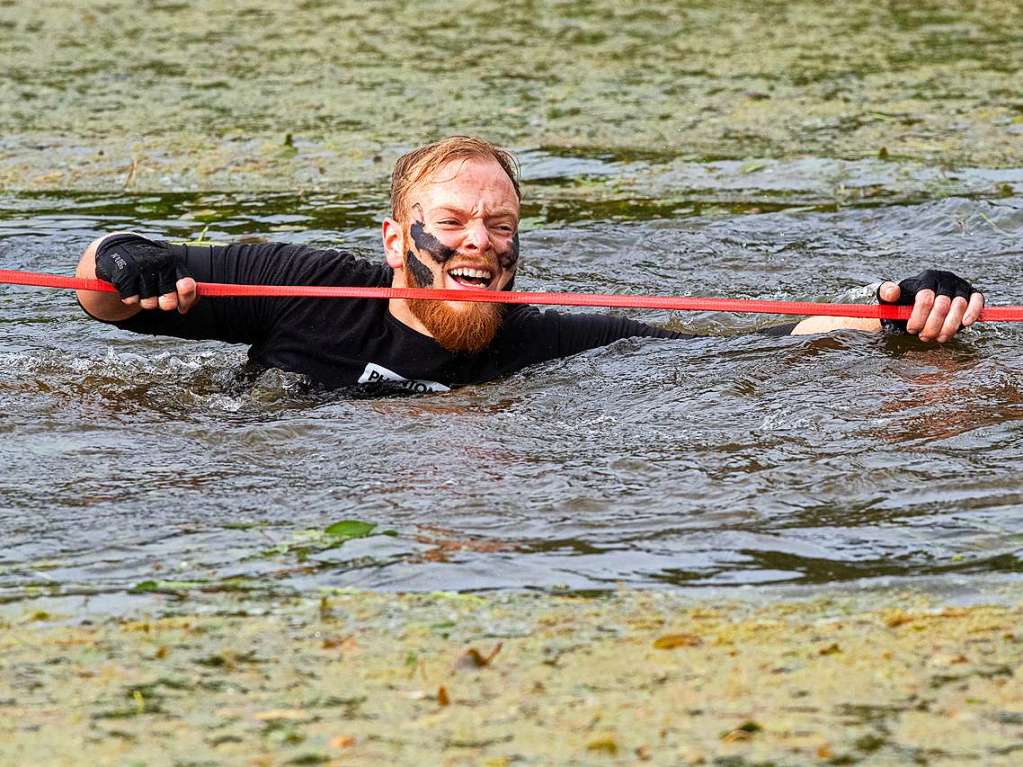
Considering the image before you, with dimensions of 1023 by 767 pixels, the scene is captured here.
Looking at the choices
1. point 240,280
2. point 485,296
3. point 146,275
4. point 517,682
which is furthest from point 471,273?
point 517,682

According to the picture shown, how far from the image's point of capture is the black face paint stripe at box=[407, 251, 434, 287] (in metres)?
5.56

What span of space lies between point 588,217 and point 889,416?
367 centimetres

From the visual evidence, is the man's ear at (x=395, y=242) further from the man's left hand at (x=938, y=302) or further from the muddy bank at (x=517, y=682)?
the muddy bank at (x=517, y=682)

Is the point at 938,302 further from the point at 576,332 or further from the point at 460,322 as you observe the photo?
the point at 460,322

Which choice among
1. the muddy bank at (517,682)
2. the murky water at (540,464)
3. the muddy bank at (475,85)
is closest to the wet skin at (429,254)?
the murky water at (540,464)

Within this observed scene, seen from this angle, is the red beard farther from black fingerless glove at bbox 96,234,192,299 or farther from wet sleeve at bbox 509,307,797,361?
black fingerless glove at bbox 96,234,192,299

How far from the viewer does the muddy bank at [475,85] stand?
9703 mm

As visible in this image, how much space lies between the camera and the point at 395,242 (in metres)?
5.68

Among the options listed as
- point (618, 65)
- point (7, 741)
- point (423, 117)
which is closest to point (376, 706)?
point (7, 741)

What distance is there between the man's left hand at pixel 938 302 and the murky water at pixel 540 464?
0.18 metres

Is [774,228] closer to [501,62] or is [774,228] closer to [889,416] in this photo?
[889,416]

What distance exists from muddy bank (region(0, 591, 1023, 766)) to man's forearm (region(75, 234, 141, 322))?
1904 millimetres

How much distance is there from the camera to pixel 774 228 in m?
8.13

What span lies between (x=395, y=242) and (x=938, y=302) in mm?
1827
